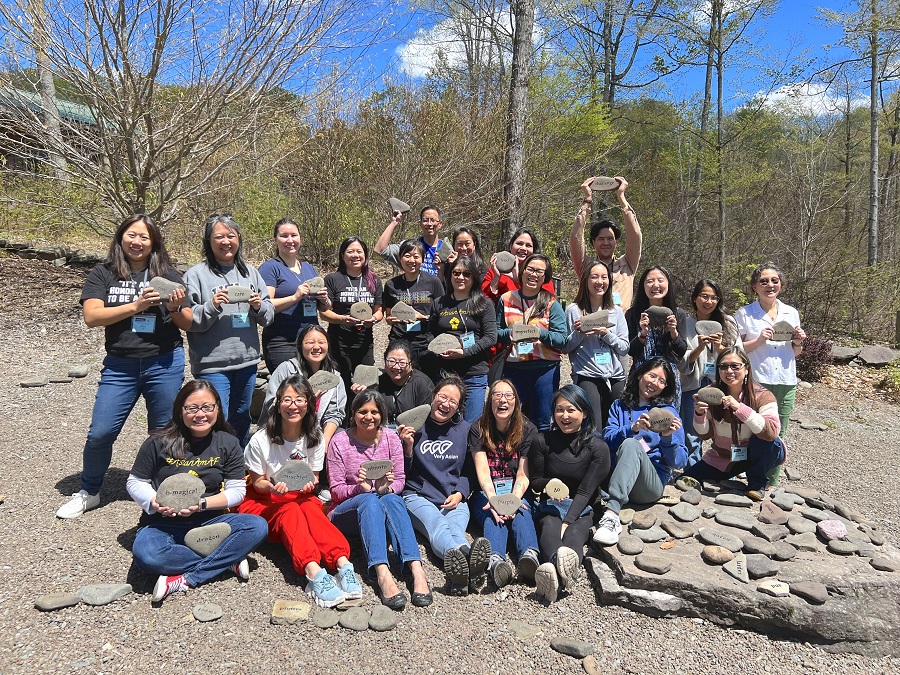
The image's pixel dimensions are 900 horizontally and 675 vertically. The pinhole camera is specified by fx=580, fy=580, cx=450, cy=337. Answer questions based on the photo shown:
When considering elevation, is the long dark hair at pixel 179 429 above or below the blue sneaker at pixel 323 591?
above

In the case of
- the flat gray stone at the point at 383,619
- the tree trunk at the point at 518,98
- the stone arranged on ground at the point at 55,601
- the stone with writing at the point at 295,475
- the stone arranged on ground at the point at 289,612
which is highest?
the tree trunk at the point at 518,98

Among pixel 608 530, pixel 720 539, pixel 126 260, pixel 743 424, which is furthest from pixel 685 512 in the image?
pixel 126 260

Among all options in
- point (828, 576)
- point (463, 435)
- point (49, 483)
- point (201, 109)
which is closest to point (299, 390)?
point (463, 435)

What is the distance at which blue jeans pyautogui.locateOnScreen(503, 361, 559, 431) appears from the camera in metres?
4.46

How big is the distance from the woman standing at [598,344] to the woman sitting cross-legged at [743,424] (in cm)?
63

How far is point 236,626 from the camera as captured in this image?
9.64 feet

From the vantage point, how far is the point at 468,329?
4484 mm

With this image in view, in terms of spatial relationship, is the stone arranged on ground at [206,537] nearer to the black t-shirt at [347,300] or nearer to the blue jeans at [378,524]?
the blue jeans at [378,524]

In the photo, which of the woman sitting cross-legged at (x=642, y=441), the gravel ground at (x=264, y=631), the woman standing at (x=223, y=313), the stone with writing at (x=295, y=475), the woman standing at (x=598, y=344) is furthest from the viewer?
the woman standing at (x=598, y=344)

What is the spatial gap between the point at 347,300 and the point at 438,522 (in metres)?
1.90

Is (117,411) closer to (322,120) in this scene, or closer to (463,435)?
(463,435)

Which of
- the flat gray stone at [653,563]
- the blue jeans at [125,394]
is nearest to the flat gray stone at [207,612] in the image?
the blue jeans at [125,394]

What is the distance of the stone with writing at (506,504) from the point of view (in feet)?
11.5

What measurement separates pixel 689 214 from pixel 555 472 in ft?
43.5
